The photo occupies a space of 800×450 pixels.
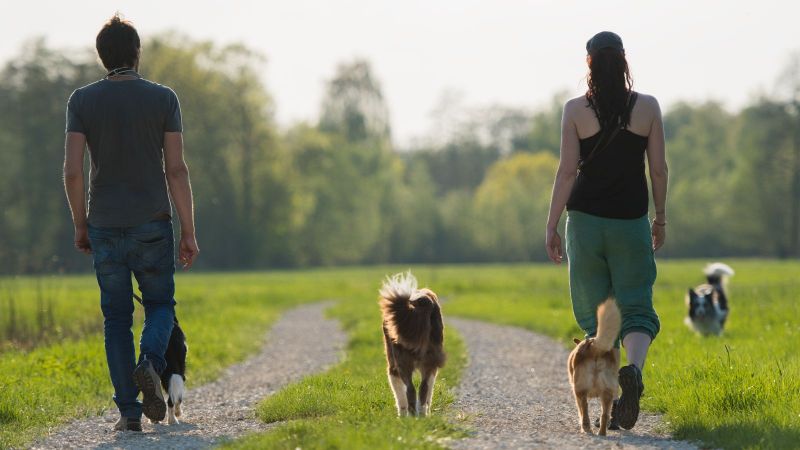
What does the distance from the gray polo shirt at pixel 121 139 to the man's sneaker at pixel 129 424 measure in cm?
146

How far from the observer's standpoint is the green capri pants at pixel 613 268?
273 inches

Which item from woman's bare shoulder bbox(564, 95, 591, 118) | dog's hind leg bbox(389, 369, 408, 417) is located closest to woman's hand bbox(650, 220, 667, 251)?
woman's bare shoulder bbox(564, 95, 591, 118)

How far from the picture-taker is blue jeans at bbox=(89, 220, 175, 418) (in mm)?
7316

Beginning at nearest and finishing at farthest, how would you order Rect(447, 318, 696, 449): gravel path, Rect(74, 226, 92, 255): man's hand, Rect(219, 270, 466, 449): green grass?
Rect(219, 270, 466, 449): green grass, Rect(447, 318, 696, 449): gravel path, Rect(74, 226, 92, 255): man's hand

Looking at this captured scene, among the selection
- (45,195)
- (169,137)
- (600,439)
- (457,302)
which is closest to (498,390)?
(600,439)

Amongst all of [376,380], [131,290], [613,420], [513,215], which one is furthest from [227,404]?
[513,215]

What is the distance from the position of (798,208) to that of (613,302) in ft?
214

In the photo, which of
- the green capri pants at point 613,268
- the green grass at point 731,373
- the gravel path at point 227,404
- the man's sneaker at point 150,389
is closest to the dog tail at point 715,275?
the green grass at point 731,373

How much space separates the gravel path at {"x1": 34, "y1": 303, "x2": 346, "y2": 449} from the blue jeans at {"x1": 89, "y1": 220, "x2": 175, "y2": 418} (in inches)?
17.0

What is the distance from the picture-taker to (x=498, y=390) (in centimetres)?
985

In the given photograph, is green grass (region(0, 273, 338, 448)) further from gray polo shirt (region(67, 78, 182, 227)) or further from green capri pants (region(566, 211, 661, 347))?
green capri pants (region(566, 211, 661, 347))

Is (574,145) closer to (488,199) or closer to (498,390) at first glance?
(498,390)

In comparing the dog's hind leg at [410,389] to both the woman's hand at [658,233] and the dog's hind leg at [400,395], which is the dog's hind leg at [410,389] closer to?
the dog's hind leg at [400,395]

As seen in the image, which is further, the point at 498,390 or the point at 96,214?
the point at 498,390
